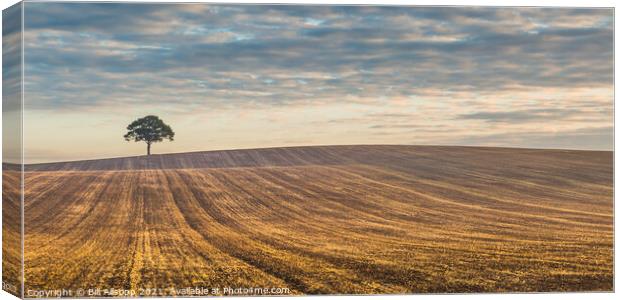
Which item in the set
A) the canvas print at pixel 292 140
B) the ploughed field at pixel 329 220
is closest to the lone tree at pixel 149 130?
the canvas print at pixel 292 140

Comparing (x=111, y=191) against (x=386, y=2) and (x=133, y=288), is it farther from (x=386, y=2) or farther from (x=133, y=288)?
(x=386, y=2)

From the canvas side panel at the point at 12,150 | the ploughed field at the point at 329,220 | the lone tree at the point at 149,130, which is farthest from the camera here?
the ploughed field at the point at 329,220

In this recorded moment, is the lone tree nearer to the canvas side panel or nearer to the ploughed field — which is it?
the ploughed field

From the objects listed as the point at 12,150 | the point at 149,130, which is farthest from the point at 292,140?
the point at 12,150

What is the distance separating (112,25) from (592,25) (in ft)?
24.2

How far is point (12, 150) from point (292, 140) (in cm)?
412

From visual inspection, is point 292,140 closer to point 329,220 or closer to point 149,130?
point 329,220

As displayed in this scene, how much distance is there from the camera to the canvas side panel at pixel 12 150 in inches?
455

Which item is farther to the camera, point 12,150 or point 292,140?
point 292,140

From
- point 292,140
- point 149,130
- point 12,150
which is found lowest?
point 12,150

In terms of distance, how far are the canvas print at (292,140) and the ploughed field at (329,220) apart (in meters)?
0.03

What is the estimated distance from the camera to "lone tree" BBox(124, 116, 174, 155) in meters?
11.7

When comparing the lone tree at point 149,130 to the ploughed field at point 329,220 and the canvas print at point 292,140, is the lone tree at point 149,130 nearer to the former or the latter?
the canvas print at point 292,140

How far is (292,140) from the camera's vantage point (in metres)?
12.6
